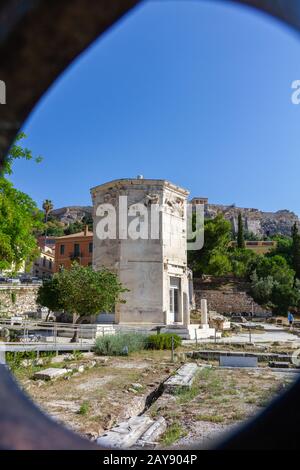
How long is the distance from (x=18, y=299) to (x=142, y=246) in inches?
592

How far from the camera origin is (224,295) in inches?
1913

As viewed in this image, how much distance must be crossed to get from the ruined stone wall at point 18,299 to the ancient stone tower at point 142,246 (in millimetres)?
11413

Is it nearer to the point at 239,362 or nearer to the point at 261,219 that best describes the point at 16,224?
the point at 239,362

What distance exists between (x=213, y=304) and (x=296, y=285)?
1071 cm

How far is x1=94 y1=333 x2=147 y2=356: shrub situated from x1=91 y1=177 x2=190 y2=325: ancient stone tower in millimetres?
6604

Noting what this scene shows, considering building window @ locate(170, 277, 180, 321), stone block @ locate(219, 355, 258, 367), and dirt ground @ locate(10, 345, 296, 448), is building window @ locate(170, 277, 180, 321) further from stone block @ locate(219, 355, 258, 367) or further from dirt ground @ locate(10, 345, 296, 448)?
dirt ground @ locate(10, 345, 296, 448)

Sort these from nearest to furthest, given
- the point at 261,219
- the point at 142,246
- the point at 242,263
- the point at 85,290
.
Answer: the point at 85,290
the point at 142,246
the point at 242,263
the point at 261,219

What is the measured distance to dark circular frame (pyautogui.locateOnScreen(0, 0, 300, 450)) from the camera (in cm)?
128

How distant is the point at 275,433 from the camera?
4.14 ft

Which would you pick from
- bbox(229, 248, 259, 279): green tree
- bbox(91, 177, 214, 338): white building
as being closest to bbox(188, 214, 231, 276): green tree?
bbox(229, 248, 259, 279): green tree

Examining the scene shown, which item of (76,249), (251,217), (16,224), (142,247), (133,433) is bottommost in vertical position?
(133,433)

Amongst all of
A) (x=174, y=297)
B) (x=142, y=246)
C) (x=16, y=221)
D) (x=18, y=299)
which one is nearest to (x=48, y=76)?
(x=16, y=221)

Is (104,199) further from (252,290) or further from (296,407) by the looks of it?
(252,290)
